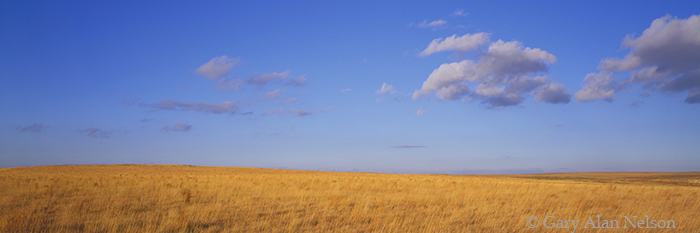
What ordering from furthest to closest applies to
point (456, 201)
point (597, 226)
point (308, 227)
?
1. point (456, 201)
2. point (597, 226)
3. point (308, 227)

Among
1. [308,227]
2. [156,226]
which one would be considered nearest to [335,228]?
[308,227]

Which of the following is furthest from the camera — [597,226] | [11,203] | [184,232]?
[11,203]

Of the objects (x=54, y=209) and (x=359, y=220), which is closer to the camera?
(x=359, y=220)

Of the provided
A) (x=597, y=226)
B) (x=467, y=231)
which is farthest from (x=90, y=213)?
(x=597, y=226)

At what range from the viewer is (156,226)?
8414 millimetres

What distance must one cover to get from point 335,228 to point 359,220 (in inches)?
43.1

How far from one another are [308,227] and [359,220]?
1.48 meters

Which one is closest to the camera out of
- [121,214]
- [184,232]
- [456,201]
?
[184,232]

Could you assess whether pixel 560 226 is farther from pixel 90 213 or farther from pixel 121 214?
pixel 90 213

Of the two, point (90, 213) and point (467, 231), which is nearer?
point (467, 231)

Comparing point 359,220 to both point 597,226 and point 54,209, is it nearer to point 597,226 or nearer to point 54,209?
point 597,226

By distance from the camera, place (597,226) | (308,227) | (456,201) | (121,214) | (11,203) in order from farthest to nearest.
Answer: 1. (456,201)
2. (11,203)
3. (121,214)
4. (597,226)
5. (308,227)

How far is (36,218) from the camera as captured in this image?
8836 mm

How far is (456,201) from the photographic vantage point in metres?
13.8
